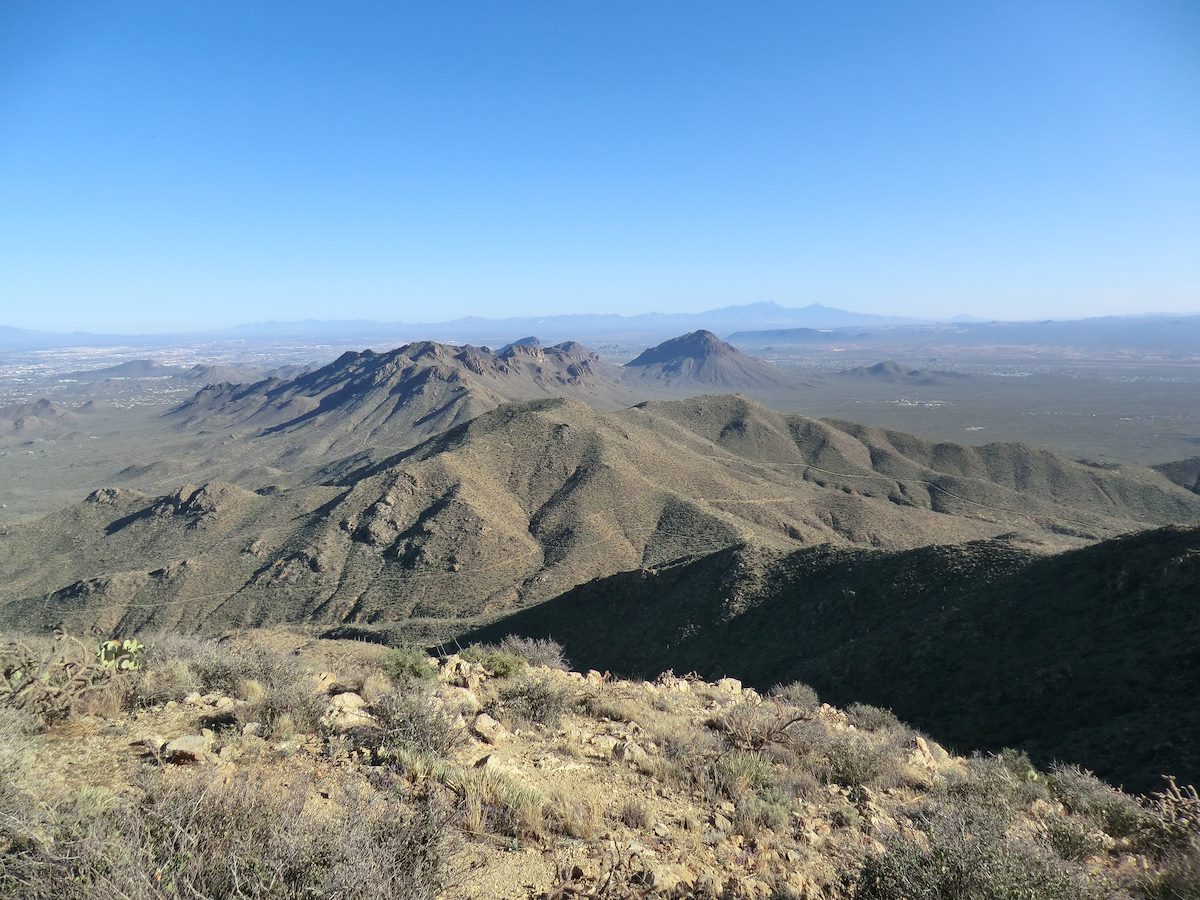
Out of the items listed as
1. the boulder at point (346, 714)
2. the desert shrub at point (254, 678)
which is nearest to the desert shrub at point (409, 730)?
the boulder at point (346, 714)

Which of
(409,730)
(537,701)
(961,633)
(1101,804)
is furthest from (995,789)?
(961,633)

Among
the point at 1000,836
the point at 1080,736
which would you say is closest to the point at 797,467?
the point at 1080,736

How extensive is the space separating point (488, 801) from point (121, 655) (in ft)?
25.8

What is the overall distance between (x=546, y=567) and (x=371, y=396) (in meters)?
143

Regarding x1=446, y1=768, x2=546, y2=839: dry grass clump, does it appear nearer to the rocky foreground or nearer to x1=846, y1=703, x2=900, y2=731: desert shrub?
the rocky foreground

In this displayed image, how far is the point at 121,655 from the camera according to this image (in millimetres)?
10031

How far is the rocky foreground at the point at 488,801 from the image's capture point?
449 centimetres

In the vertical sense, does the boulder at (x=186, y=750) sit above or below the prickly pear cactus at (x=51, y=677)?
below

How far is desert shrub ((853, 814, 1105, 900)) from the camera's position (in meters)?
4.86

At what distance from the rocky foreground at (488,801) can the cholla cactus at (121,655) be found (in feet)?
0.30

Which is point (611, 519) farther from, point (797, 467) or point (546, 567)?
point (797, 467)

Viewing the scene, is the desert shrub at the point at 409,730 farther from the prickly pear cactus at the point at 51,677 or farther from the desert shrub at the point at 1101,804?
the desert shrub at the point at 1101,804

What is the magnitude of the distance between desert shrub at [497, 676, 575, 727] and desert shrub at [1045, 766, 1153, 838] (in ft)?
25.4

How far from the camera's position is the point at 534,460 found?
74.5 metres
